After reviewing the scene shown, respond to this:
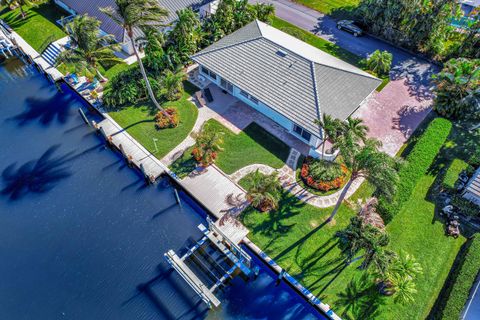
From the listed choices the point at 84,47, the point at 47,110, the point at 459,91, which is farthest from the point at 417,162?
the point at 47,110

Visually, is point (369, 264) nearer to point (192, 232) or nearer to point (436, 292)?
point (436, 292)

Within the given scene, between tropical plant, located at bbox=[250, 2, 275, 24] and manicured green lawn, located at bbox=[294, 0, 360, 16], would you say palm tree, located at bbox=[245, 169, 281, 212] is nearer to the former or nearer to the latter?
tropical plant, located at bbox=[250, 2, 275, 24]

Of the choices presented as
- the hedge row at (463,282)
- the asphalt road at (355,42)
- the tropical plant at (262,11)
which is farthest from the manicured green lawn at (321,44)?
the hedge row at (463,282)

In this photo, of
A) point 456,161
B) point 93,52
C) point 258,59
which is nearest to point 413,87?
point 456,161

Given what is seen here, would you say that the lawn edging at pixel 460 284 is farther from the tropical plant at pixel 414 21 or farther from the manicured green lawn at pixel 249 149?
the tropical plant at pixel 414 21

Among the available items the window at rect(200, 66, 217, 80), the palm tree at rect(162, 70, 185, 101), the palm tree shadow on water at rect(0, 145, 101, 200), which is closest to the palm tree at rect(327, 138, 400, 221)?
the window at rect(200, 66, 217, 80)
